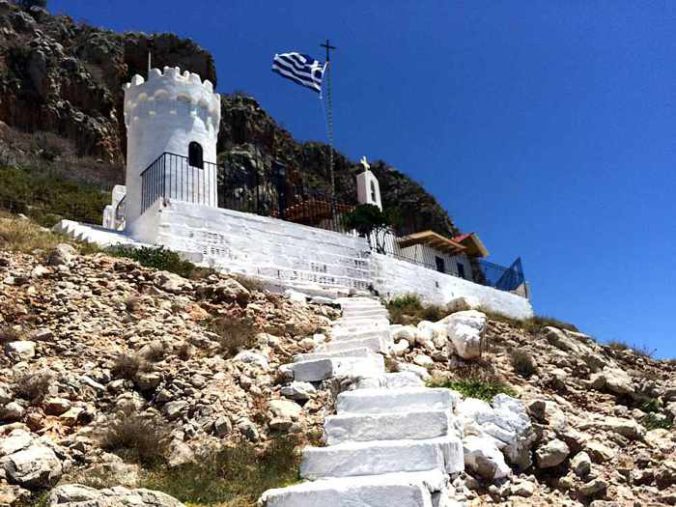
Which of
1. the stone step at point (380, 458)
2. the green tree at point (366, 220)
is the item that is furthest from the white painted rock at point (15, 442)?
the green tree at point (366, 220)

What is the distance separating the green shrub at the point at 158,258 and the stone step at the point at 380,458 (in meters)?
6.61

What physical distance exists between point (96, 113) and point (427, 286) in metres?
33.8

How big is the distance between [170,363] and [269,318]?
116 inches

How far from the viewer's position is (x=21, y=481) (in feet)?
17.8

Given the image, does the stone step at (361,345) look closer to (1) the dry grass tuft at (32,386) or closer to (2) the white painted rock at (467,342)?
(2) the white painted rock at (467,342)

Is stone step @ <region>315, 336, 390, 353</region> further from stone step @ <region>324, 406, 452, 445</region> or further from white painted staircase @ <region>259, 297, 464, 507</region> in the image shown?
stone step @ <region>324, 406, 452, 445</region>

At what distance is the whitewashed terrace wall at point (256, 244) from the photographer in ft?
45.4

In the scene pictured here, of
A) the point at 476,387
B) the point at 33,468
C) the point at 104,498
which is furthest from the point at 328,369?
the point at 104,498

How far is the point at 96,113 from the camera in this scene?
43625 mm

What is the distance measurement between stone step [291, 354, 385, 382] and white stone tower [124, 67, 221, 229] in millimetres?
8849

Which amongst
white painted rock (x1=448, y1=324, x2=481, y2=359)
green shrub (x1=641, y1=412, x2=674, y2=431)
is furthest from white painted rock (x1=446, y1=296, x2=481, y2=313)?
green shrub (x1=641, y1=412, x2=674, y2=431)

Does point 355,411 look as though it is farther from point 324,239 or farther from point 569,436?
point 324,239

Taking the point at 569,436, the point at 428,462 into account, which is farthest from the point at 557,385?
the point at 428,462

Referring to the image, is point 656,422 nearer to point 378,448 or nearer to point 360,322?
point 360,322
